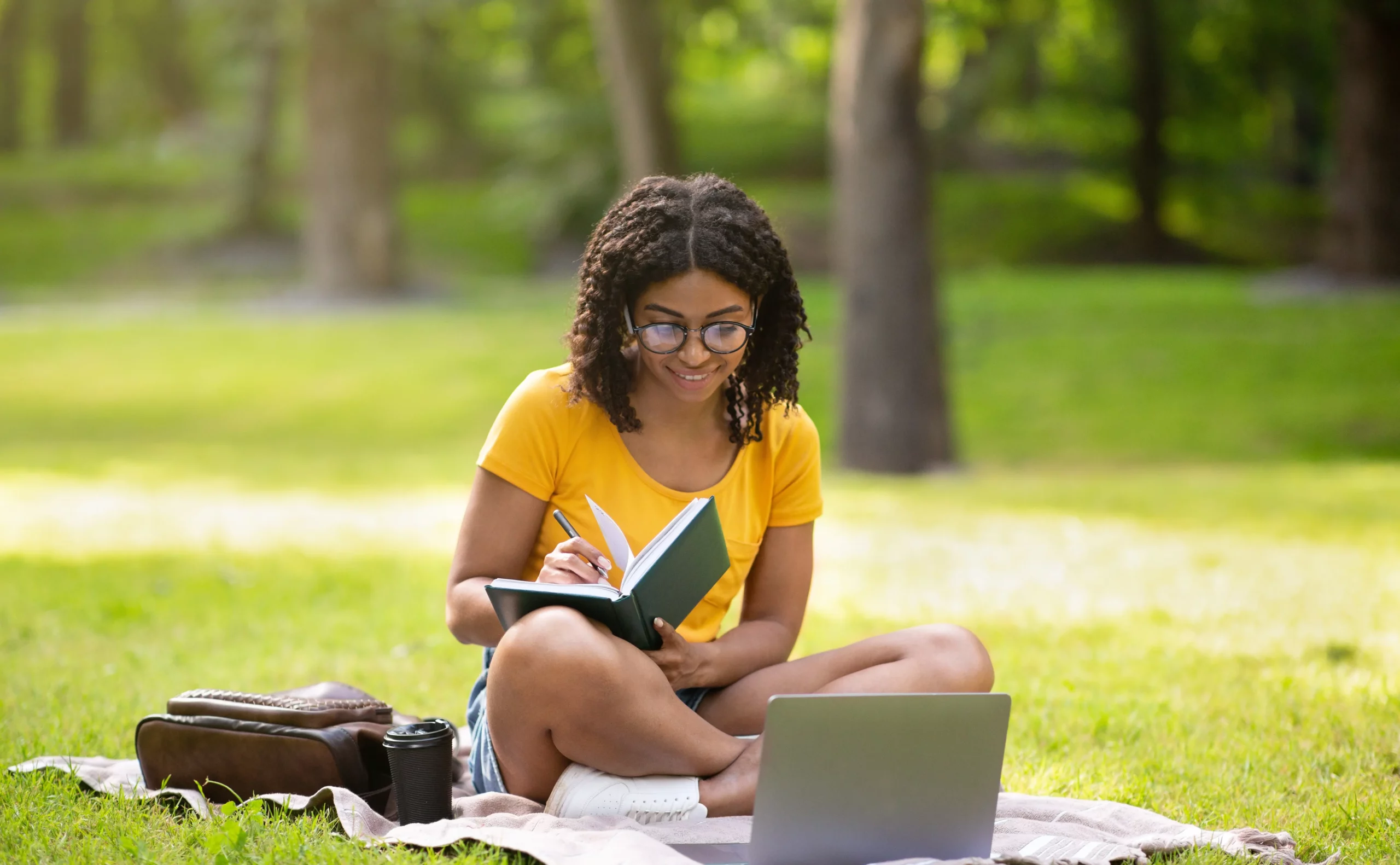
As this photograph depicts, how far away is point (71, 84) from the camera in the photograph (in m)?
38.8

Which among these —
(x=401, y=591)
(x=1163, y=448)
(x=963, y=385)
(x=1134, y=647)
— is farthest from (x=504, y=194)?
(x=1134, y=647)

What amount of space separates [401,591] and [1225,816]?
4.28 metres

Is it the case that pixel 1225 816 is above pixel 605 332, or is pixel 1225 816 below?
below

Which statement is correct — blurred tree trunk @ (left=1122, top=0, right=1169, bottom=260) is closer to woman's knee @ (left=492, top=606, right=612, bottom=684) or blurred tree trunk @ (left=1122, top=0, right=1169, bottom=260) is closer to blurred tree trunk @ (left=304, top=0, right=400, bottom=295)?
blurred tree trunk @ (left=304, top=0, right=400, bottom=295)

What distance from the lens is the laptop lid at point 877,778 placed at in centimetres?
280

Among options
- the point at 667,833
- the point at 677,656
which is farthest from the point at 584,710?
the point at 667,833

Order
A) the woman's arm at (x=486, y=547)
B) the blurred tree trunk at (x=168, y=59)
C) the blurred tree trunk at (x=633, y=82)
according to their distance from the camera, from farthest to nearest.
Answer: the blurred tree trunk at (x=168, y=59), the blurred tree trunk at (x=633, y=82), the woman's arm at (x=486, y=547)

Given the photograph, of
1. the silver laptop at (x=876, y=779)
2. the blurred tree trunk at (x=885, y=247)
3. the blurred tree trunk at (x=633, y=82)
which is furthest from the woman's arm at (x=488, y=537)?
the blurred tree trunk at (x=633, y=82)

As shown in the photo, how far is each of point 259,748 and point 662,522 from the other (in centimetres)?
111

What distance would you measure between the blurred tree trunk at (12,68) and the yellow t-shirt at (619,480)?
37.7 m

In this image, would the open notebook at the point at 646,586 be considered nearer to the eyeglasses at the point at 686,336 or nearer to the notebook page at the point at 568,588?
the notebook page at the point at 568,588

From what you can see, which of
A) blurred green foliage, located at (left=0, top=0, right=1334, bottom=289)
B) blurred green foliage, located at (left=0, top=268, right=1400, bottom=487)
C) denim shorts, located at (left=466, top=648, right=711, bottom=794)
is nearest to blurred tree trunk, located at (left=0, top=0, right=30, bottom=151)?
blurred green foliage, located at (left=0, top=0, right=1334, bottom=289)

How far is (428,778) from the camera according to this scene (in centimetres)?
320

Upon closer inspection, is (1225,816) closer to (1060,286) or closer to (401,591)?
(401,591)
